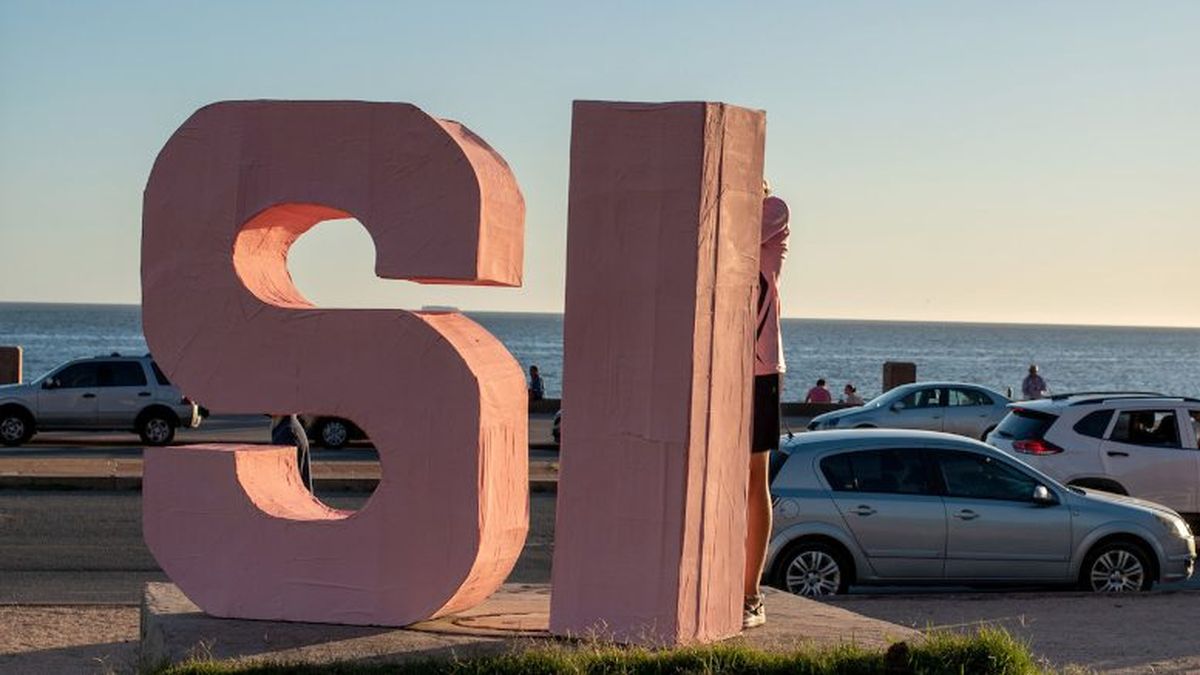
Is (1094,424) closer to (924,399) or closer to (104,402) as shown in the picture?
(924,399)

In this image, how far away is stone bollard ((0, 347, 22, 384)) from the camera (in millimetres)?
40438

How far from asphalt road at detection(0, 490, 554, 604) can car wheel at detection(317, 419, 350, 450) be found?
9.67 meters

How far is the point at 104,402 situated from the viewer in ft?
110

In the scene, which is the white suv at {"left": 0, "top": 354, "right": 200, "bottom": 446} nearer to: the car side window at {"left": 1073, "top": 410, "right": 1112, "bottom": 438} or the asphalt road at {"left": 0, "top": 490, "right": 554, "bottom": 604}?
the asphalt road at {"left": 0, "top": 490, "right": 554, "bottom": 604}

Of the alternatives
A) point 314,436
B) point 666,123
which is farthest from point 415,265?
point 314,436

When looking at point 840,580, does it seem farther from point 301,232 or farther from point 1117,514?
point 301,232

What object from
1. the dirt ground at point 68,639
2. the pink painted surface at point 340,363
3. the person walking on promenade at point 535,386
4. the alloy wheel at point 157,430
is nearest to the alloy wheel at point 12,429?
the alloy wheel at point 157,430

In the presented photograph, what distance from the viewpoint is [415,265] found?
923cm

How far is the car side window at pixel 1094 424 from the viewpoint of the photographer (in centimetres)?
1958

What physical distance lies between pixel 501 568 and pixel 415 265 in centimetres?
160

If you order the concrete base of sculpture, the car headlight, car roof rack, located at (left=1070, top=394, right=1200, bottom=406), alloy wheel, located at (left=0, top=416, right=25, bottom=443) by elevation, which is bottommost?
alloy wheel, located at (left=0, top=416, right=25, bottom=443)

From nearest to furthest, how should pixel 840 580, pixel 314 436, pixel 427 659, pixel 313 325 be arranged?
pixel 427 659 < pixel 313 325 < pixel 840 580 < pixel 314 436

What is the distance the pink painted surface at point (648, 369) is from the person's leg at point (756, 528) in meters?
0.55

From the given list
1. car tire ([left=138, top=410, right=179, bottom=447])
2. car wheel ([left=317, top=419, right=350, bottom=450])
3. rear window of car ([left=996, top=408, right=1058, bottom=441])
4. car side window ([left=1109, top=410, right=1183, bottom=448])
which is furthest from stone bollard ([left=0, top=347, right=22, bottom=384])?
car side window ([left=1109, top=410, right=1183, bottom=448])
